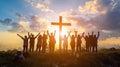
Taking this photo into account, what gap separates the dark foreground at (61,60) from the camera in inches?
1187

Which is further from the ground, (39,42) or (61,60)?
(39,42)

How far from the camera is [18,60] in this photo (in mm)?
30812

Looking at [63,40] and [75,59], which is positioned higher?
[63,40]

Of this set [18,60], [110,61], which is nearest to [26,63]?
[18,60]

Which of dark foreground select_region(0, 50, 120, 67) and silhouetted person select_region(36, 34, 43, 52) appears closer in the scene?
dark foreground select_region(0, 50, 120, 67)

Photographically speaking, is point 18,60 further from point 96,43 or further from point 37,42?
point 96,43

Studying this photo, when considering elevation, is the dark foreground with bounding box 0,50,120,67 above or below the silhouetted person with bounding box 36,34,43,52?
below

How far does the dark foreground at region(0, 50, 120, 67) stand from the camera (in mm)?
30156

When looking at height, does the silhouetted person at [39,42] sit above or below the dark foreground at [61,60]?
above

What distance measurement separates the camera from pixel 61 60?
107ft

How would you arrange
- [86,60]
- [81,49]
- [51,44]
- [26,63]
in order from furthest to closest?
1. [81,49]
2. [51,44]
3. [86,60]
4. [26,63]

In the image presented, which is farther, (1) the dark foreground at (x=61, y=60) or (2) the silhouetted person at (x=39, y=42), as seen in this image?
(2) the silhouetted person at (x=39, y=42)

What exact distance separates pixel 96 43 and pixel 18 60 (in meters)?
13.2

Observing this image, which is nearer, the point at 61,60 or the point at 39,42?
the point at 61,60
